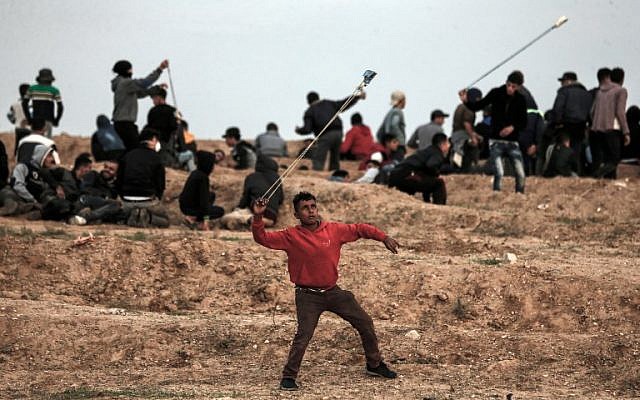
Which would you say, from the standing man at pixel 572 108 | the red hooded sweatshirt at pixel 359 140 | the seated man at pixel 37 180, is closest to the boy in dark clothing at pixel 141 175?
the seated man at pixel 37 180

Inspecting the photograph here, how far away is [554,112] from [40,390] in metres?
12.7

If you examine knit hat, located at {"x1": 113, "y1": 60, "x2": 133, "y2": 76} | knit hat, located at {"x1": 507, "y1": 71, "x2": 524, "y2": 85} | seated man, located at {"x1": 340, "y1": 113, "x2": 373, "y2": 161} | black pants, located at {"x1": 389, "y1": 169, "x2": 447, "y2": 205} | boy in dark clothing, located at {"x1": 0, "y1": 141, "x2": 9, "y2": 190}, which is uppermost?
knit hat, located at {"x1": 507, "y1": 71, "x2": 524, "y2": 85}

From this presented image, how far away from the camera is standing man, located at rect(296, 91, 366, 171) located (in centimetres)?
2353

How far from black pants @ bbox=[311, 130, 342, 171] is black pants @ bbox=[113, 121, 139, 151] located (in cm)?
438

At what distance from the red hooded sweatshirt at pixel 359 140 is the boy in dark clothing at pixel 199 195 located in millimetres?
8030

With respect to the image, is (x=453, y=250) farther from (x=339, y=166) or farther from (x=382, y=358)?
(x=339, y=166)

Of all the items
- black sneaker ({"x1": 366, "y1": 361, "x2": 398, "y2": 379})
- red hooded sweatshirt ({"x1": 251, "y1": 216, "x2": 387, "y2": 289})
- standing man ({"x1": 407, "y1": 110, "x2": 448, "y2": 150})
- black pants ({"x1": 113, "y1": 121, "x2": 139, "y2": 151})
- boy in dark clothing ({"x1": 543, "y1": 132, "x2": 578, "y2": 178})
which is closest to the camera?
red hooded sweatshirt ({"x1": 251, "y1": 216, "x2": 387, "y2": 289})

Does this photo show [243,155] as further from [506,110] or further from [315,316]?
[315,316]

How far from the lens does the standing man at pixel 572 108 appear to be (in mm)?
21422

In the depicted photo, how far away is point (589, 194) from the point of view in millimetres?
20953

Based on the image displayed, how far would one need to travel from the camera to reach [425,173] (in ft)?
65.2

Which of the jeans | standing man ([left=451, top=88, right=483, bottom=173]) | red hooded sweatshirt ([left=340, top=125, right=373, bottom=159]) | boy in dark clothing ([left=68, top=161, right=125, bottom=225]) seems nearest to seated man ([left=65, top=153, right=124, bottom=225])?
boy in dark clothing ([left=68, top=161, right=125, bottom=225])

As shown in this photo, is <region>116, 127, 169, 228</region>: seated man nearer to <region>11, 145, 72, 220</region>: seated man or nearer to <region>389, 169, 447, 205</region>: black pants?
<region>11, 145, 72, 220</region>: seated man

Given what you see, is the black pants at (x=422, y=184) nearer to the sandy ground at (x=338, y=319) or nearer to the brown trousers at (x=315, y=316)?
the sandy ground at (x=338, y=319)
